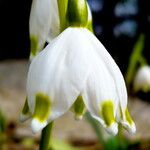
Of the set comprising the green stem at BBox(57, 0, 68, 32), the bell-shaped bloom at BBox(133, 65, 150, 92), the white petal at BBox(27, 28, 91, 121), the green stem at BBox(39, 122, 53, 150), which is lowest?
the bell-shaped bloom at BBox(133, 65, 150, 92)

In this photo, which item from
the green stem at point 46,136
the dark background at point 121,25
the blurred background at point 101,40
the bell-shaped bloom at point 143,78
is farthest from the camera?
the dark background at point 121,25

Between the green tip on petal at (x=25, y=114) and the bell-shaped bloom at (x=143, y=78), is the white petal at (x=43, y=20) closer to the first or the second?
the green tip on petal at (x=25, y=114)

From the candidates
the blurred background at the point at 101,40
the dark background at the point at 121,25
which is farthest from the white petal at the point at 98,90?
the dark background at the point at 121,25

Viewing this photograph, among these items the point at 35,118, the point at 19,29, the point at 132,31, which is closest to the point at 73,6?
the point at 35,118

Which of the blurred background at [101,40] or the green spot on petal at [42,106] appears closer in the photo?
the green spot on petal at [42,106]

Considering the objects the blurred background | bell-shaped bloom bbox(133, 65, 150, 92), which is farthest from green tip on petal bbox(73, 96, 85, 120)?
bell-shaped bloom bbox(133, 65, 150, 92)

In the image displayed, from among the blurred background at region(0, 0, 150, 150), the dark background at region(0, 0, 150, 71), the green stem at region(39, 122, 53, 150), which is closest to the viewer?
the green stem at region(39, 122, 53, 150)

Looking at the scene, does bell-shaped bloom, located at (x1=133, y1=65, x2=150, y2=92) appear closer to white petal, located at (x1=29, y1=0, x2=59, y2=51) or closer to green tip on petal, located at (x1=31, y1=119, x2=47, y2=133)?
white petal, located at (x1=29, y1=0, x2=59, y2=51)
